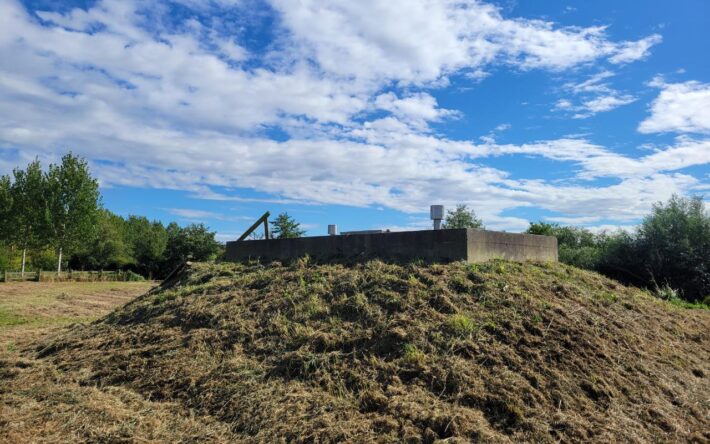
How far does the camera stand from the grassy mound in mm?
4469

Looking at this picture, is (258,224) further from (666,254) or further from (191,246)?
(191,246)

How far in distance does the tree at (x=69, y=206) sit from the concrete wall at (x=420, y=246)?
26146mm

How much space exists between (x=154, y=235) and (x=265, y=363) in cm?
4719

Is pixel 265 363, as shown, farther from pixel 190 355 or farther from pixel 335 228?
pixel 335 228

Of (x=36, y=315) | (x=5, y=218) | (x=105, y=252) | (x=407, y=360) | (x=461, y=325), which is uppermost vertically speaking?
(x=5, y=218)

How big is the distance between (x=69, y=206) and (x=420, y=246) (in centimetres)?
3096

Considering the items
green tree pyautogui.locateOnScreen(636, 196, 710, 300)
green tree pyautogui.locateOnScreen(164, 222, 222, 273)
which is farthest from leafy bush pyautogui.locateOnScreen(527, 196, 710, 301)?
green tree pyautogui.locateOnScreen(164, 222, 222, 273)

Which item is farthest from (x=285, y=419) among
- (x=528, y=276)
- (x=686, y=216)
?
(x=686, y=216)

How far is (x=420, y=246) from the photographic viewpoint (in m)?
8.37

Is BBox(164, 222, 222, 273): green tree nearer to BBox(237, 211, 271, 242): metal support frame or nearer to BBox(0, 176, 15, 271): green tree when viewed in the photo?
BBox(0, 176, 15, 271): green tree

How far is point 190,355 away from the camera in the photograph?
239 inches

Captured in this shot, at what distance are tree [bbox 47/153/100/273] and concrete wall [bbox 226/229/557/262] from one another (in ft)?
85.8

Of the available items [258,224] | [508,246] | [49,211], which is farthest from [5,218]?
[508,246]

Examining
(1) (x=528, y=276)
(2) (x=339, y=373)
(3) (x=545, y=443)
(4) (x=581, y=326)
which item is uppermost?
(1) (x=528, y=276)
